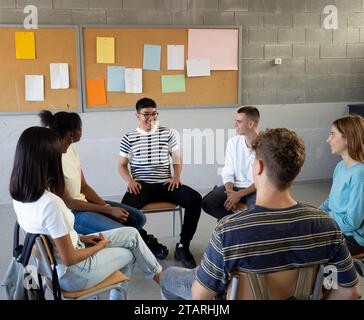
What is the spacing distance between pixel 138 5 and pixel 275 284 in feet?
11.7

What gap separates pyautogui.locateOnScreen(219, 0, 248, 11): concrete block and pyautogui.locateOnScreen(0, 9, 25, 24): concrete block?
1.98m

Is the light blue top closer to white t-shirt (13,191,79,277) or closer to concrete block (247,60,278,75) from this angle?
white t-shirt (13,191,79,277)

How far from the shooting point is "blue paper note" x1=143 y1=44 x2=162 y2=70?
14.1ft

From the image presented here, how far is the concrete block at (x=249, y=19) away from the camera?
452 centimetres

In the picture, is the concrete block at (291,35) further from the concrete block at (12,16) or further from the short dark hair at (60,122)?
the short dark hair at (60,122)

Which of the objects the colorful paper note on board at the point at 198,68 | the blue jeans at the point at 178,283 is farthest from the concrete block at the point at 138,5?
the blue jeans at the point at 178,283

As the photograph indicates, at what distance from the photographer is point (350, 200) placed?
7.36 ft

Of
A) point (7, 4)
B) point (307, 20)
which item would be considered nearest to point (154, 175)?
point (7, 4)

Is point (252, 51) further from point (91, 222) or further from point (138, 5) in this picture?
point (91, 222)

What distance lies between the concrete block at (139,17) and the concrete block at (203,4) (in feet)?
0.83

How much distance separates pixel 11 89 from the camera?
4066mm

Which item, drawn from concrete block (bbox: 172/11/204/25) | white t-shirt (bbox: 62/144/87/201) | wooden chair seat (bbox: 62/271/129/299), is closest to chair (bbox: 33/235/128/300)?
wooden chair seat (bbox: 62/271/129/299)
